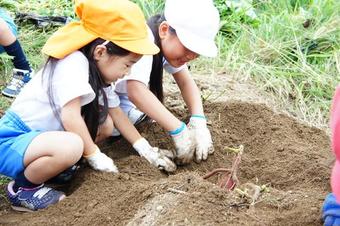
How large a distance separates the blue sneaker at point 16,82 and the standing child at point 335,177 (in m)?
2.13

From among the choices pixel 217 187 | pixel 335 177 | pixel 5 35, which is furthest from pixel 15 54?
pixel 335 177

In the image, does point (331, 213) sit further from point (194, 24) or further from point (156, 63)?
point (156, 63)

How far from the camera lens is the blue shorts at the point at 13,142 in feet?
7.97

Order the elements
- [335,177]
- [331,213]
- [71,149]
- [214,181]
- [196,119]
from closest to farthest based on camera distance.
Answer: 1. [335,177]
2. [331,213]
3. [71,149]
4. [214,181]
5. [196,119]

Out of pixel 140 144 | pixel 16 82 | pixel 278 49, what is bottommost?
pixel 278 49

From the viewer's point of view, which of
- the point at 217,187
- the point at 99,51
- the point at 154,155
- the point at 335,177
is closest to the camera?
the point at 335,177

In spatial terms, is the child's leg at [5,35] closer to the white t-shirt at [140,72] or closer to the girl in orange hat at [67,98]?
the white t-shirt at [140,72]

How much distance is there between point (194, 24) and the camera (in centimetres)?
271

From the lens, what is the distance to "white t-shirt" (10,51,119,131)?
2.42 m

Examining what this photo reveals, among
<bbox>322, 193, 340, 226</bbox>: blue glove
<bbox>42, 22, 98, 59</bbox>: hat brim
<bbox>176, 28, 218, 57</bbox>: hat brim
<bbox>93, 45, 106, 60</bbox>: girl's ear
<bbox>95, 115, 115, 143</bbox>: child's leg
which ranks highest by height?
<bbox>42, 22, 98, 59</bbox>: hat brim

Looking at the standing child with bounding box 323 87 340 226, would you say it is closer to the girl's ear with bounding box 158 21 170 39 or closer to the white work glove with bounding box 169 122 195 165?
the white work glove with bounding box 169 122 195 165

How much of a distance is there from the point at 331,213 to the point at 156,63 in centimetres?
130

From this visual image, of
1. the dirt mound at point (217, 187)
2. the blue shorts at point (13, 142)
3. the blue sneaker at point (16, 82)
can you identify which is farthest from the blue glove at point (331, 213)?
the blue sneaker at point (16, 82)

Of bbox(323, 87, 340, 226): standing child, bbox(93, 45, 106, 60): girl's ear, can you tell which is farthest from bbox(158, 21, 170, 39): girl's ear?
bbox(323, 87, 340, 226): standing child
